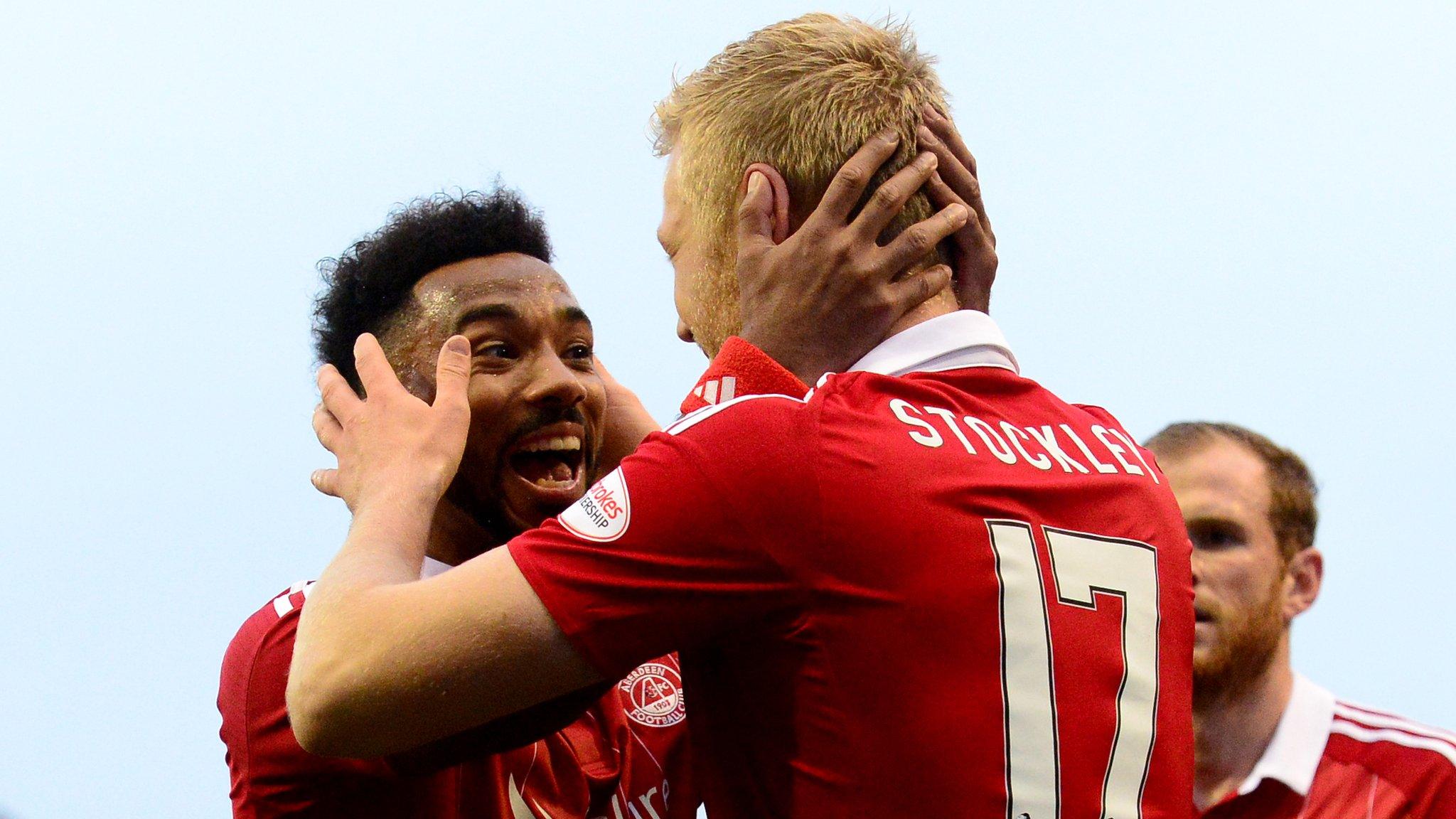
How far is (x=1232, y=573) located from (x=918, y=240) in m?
→ 2.17

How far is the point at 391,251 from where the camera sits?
10.7 ft

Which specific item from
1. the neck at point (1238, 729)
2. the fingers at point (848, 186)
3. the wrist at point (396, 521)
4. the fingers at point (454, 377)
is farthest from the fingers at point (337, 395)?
the neck at point (1238, 729)

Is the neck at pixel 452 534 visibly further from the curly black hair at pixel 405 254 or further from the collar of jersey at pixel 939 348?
the collar of jersey at pixel 939 348

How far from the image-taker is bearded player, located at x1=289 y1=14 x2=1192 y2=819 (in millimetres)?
1800

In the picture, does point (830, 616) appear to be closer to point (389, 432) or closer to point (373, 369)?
point (389, 432)

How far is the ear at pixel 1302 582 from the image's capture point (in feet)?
13.3

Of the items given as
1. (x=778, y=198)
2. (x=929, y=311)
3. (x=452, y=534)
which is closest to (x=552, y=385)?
(x=452, y=534)

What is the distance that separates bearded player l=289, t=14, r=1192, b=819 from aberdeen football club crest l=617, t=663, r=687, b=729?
97 centimetres

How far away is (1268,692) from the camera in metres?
3.90

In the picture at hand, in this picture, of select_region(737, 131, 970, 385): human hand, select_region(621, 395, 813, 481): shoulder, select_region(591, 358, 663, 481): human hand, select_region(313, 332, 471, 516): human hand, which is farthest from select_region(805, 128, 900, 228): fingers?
select_region(591, 358, 663, 481): human hand

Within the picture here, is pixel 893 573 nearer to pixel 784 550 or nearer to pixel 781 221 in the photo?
pixel 784 550

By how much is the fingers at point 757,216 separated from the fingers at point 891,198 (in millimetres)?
136

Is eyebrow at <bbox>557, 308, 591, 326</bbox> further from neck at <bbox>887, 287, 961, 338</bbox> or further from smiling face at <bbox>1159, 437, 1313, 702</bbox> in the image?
smiling face at <bbox>1159, 437, 1313, 702</bbox>

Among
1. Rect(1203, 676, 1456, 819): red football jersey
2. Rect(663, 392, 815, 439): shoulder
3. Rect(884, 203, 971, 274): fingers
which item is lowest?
Rect(1203, 676, 1456, 819): red football jersey
